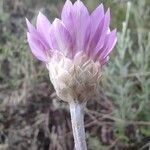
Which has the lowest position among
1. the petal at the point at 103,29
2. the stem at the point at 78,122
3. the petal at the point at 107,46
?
the stem at the point at 78,122

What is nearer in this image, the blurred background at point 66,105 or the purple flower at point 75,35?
the purple flower at point 75,35

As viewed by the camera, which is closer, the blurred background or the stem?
the stem

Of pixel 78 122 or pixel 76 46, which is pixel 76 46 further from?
pixel 78 122

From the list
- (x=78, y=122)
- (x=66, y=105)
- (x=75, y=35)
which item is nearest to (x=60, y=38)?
(x=75, y=35)

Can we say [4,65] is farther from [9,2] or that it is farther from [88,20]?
[88,20]

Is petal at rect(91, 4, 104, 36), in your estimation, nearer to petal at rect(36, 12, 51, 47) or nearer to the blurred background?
petal at rect(36, 12, 51, 47)

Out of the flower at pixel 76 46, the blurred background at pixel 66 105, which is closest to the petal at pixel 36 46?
the flower at pixel 76 46

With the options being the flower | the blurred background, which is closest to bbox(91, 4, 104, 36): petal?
the flower

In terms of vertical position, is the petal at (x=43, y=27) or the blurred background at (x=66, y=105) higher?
the petal at (x=43, y=27)

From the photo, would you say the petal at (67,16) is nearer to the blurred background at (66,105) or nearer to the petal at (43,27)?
the petal at (43,27)
